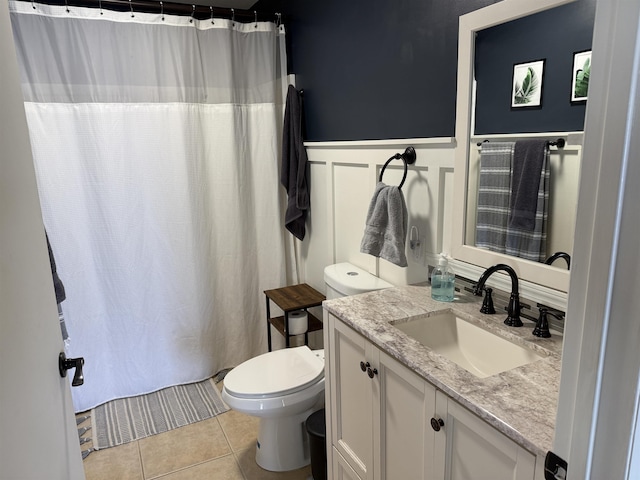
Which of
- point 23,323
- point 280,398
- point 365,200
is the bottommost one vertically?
point 280,398

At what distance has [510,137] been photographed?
1384mm

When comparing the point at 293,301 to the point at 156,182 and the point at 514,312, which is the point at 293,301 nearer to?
the point at 156,182

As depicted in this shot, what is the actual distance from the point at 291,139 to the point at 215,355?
1471mm

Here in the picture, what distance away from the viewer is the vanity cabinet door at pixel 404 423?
116 centimetres

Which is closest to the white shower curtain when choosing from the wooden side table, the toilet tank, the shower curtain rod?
the shower curtain rod

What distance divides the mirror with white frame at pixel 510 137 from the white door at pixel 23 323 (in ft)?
4.21

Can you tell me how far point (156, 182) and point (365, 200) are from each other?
1.25 metres

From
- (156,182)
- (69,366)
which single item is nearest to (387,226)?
(69,366)

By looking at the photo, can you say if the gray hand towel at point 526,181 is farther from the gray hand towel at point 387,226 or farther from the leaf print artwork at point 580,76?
the gray hand towel at point 387,226

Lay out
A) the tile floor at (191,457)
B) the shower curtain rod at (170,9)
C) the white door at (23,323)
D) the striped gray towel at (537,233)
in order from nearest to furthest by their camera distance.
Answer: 1. the white door at (23,323)
2. the striped gray towel at (537,233)
3. the tile floor at (191,457)
4. the shower curtain rod at (170,9)

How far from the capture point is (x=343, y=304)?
1.57m

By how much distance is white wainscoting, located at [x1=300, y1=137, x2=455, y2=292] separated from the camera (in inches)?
66.8

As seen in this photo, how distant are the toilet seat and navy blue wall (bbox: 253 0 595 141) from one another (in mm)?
1094

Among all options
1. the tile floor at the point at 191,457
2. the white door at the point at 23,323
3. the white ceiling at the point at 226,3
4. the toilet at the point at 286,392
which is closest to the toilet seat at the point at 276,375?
the toilet at the point at 286,392
